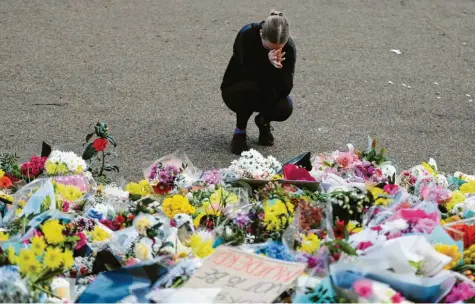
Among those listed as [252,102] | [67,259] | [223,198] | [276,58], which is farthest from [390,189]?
[252,102]

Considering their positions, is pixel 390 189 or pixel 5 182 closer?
pixel 390 189

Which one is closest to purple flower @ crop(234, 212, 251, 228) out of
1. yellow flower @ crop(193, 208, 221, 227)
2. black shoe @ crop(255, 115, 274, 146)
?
yellow flower @ crop(193, 208, 221, 227)

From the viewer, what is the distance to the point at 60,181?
3.13 metres

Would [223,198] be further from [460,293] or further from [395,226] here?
[460,293]

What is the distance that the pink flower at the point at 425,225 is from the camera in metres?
2.38

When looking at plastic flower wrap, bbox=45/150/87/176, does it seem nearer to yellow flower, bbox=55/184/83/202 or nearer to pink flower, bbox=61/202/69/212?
yellow flower, bbox=55/184/83/202

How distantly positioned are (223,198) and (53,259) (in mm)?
839

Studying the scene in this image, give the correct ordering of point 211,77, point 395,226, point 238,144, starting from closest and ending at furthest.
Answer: point 395,226
point 238,144
point 211,77

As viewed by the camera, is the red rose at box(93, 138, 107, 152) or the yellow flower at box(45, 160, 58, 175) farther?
the red rose at box(93, 138, 107, 152)

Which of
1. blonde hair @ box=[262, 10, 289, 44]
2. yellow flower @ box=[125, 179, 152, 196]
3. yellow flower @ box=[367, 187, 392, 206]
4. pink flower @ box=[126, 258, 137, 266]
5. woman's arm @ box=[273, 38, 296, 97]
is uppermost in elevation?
blonde hair @ box=[262, 10, 289, 44]

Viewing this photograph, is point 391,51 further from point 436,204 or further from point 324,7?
point 436,204

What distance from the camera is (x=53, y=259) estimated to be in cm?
208

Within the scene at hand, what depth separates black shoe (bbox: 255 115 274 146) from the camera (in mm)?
4599

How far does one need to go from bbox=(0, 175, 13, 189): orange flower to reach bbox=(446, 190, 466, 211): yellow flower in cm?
171
